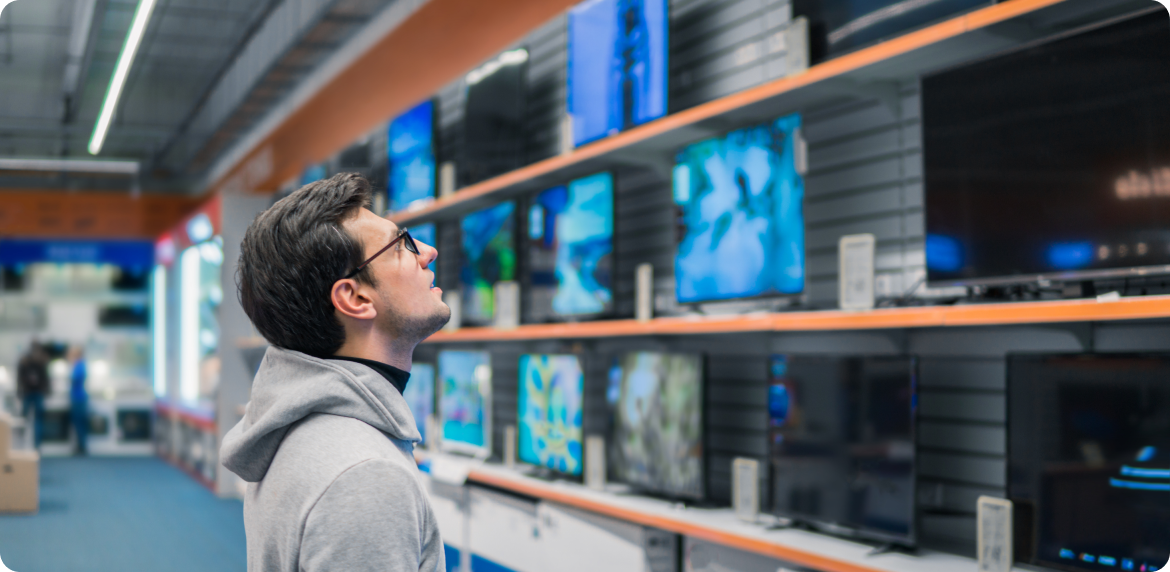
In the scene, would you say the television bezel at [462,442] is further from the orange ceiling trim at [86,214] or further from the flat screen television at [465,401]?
the orange ceiling trim at [86,214]

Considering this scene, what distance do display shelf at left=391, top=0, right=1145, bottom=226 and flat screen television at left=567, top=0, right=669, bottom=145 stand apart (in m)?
0.09

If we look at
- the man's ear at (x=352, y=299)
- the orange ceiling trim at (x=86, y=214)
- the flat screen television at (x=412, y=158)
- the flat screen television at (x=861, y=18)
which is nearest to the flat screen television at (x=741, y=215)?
the flat screen television at (x=861, y=18)

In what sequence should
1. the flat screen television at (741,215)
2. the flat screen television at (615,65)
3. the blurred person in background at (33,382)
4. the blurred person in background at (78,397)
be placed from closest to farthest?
the flat screen television at (741,215)
the flat screen television at (615,65)
the blurred person in background at (33,382)
the blurred person in background at (78,397)

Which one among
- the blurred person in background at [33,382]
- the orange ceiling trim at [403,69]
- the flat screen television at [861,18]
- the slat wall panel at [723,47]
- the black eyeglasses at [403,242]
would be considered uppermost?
the orange ceiling trim at [403,69]

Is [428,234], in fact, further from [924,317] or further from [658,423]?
[924,317]

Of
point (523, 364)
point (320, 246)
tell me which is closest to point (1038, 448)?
point (320, 246)

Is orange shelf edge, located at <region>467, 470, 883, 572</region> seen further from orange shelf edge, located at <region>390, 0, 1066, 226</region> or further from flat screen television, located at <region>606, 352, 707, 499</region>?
orange shelf edge, located at <region>390, 0, 1066, 226</region>

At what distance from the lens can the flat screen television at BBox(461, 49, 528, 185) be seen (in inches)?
Result: 171

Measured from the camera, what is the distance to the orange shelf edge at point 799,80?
75.9 inches

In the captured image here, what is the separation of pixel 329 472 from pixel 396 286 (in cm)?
30

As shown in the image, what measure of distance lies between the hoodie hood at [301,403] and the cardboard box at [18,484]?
26.5 ft

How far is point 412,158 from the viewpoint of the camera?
5.25 m

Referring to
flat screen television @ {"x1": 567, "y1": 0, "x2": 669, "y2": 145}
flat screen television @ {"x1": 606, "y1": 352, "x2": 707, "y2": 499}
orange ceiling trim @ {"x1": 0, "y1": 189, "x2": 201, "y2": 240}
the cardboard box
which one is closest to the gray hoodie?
flat screen television @ {"x1": 606, "y1": 352, "x2": 707, "y2": 499}

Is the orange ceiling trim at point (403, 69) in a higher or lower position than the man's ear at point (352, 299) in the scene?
higher
